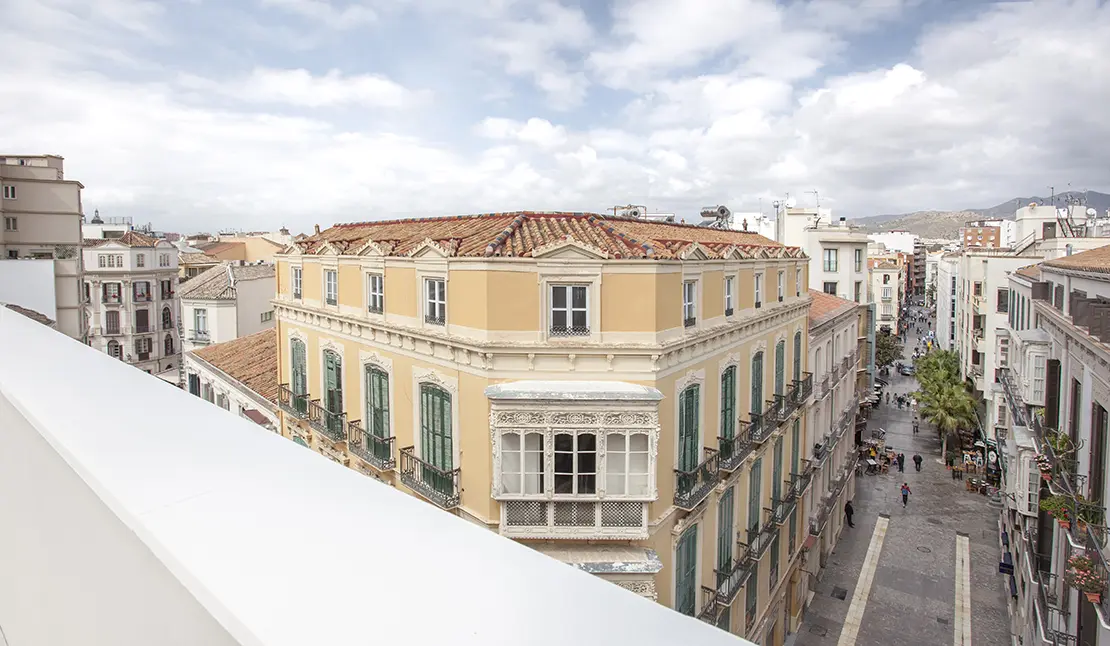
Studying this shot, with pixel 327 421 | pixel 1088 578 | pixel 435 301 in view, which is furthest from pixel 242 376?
pixel 1088 578

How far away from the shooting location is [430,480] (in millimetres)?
14281

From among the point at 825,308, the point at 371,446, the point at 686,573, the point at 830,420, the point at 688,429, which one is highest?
the point at 825,308

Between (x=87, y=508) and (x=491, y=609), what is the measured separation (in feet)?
3.95

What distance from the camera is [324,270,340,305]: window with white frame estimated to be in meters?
17.9

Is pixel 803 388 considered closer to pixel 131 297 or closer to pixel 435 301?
pixel 435 301

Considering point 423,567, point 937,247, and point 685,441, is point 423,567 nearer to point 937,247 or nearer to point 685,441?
point 685,441

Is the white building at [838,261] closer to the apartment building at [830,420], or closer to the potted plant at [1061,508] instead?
the apartment building at [830,420]

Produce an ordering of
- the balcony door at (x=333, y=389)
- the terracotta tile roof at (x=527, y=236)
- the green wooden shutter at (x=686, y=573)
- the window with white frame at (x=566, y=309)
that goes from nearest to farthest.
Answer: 1. the window with white frame at (x=566, y=309)
2. the terracotta tile roof at (x=527, y=236)
3. the green wooden shutter at (x=686, y=573)
4. the balcony door at (x=333, y=389)

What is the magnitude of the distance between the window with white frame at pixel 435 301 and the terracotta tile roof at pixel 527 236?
0.81 metres

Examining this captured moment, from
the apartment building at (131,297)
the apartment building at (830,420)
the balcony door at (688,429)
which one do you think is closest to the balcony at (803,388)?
the apartment building at (830,420)

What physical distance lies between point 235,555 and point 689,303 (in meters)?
13.2

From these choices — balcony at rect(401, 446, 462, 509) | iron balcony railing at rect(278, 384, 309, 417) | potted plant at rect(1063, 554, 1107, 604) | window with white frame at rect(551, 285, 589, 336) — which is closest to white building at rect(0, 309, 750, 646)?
window with white frame at rect(551, 285, 589, 336)

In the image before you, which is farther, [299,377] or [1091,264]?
[299,377]

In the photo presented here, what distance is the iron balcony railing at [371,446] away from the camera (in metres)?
15.6
